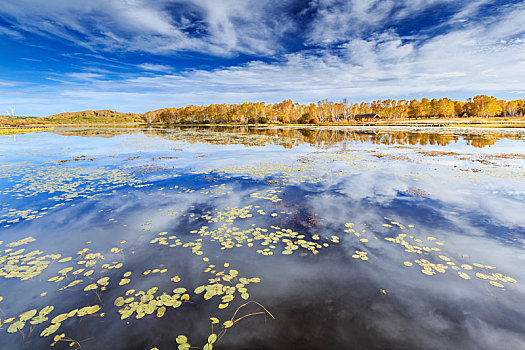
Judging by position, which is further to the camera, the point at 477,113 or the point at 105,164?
the point at 477,113

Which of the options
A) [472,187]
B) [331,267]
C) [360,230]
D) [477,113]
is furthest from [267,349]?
[477,113]

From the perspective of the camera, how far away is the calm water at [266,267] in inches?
170

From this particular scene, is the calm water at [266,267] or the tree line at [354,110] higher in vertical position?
the tree line at [354,110]

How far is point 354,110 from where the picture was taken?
19500 cm

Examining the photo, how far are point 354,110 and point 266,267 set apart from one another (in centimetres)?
21236

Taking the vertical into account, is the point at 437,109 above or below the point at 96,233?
above

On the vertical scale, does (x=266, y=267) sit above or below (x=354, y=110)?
below

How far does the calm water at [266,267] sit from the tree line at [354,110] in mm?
115251

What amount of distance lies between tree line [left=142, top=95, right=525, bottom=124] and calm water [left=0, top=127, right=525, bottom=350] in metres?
115

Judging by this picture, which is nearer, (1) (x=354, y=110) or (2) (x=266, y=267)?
(2) (x=266, y=267)

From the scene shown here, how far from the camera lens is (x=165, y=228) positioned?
835cm

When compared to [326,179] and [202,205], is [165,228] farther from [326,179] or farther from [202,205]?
[326,179]

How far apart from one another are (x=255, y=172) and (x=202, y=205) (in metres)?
6.75

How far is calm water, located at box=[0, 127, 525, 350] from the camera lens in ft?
14.2
